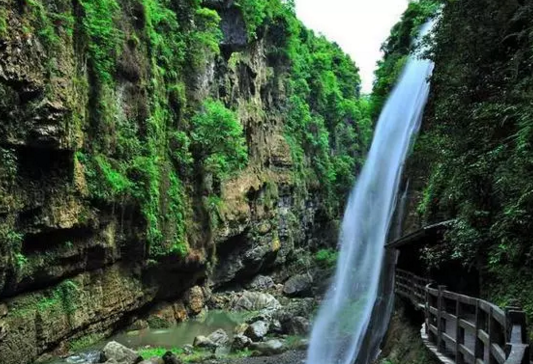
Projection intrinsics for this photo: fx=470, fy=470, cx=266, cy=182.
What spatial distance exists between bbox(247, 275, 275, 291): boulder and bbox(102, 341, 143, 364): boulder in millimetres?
18777

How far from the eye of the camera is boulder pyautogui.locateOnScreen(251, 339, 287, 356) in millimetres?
18750

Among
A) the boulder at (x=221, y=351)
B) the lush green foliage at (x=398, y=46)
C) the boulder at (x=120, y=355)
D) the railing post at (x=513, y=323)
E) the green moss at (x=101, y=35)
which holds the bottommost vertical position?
the boulder at (x=221, y=351)

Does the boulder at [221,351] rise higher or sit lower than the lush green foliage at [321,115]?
lower

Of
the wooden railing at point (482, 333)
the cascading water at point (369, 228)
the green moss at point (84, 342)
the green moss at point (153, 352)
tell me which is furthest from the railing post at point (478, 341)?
the green moss at point (84, 342)

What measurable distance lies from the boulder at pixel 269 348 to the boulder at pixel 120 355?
207 inches

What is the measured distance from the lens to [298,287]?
3366 centimetres

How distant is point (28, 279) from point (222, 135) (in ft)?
43.9

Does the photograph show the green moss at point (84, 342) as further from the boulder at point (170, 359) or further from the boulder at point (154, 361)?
the boulder at point (170, 359)

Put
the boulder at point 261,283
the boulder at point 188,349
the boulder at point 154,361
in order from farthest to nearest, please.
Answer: the boulder at point 261,283, the boulder at point 188,349, the boulder at point 154,361

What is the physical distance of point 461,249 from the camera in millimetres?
9070

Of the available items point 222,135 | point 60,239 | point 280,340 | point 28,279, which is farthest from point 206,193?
point 28,279

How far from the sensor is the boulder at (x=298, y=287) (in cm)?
3328

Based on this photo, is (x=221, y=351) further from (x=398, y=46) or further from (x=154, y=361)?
(x=398, y=46)

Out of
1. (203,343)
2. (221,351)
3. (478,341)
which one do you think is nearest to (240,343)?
(221,351)
